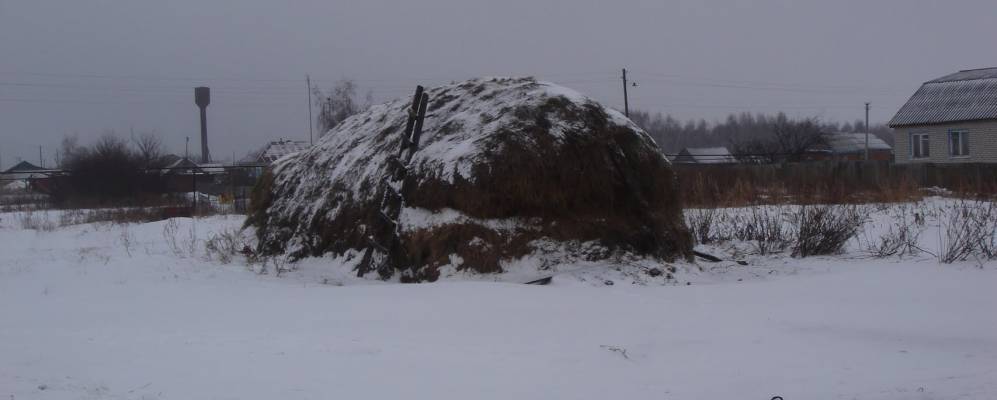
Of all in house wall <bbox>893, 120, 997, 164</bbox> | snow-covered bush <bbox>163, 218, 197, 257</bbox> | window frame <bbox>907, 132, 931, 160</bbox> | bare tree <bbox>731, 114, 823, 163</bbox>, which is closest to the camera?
snow-covered bush <bbox>163, 218, 197, 257</bbox>

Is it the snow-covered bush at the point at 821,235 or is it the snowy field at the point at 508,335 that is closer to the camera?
the snowy field at the point at 508,335

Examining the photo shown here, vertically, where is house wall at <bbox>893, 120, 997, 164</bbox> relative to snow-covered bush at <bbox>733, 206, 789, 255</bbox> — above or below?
above

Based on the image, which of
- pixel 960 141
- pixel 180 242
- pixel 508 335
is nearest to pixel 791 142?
pixel 960 141

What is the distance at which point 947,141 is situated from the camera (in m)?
41.2

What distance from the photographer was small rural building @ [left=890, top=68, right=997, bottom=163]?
130 feet

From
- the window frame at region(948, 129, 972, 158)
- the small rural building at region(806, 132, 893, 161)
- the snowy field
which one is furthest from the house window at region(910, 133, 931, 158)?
the snowy field

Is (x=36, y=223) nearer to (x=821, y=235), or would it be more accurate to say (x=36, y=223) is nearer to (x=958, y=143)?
(x=821, y=235)

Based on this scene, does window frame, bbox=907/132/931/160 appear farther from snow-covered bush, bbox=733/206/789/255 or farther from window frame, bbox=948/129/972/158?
snow-covered bush, bbox=733/206/789/255

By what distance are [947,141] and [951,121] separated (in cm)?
136

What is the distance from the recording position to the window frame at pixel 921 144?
42.2 metres

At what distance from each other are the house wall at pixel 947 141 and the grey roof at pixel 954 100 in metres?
0.48

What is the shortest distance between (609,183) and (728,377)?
13.3ft

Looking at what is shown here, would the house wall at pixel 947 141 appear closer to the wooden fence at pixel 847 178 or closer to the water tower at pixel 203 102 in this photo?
the wooden fence at pixel 847 178

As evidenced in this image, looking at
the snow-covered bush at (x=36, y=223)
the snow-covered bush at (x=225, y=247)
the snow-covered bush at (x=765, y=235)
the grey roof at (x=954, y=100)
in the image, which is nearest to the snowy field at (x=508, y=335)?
the snow-covered bush at (x=225, y=247)
